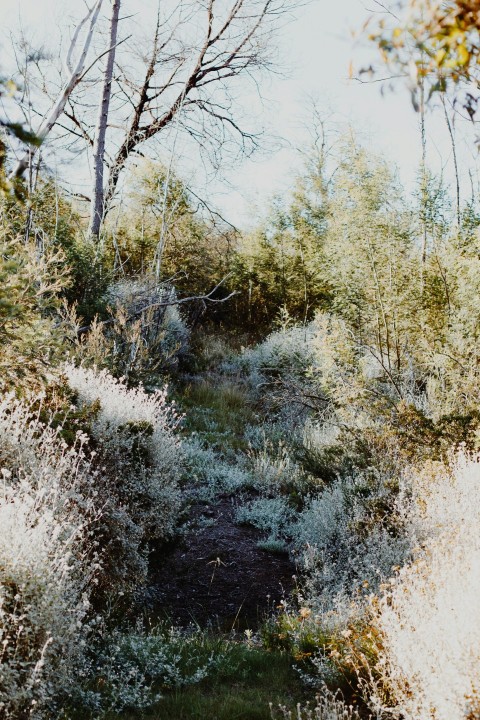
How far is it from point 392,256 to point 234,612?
209 inches

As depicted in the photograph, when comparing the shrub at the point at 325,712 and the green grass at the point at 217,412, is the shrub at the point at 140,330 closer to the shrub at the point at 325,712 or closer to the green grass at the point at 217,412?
the green grass at the point at 217,412

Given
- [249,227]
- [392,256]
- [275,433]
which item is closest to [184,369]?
[275,433]

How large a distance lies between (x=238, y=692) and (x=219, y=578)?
2.10 meters

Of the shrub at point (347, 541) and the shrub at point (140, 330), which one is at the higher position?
the shrub at point (140, 330)

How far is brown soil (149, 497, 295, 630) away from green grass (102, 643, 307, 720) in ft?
2.53

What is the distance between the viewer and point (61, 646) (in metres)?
2.93

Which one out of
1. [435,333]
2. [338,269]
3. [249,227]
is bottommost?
[435,333]

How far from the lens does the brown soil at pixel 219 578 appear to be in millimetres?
4820

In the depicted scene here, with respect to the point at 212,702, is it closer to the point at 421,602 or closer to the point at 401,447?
the point at 421,602

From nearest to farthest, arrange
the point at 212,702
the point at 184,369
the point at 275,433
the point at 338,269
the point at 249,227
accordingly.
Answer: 1. the point at 212,702
2. the point at 275,433
3. the point at 338,269
4. the point at 184,369
5. the point at 249,227

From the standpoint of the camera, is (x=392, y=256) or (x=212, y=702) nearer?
(x=212, y=702)

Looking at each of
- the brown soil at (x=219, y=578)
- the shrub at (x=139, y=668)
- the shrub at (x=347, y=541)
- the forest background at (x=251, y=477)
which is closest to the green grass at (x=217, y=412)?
the forest background at (x=251, y=477)

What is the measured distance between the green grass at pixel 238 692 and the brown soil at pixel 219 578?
0.77 m

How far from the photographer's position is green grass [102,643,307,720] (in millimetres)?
3008
